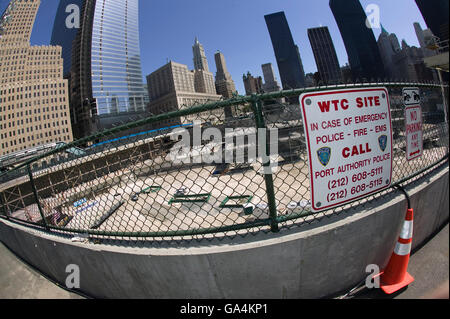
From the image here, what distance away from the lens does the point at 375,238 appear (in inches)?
74.9

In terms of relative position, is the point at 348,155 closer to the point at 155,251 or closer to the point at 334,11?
the point at 155,251

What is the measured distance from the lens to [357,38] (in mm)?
66500

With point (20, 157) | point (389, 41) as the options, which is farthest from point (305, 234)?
point (389, 41)

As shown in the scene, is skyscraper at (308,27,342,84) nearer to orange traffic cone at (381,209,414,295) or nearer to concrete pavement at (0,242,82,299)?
orange traffic cone at (381,209,414,295)

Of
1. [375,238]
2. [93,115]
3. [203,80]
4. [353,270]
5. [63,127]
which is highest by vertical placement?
[203,80]

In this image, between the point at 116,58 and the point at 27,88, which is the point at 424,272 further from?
the point at 116,58

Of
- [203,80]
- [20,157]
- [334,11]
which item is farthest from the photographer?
[203,80]

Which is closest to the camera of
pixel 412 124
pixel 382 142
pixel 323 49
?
pixel 382 142

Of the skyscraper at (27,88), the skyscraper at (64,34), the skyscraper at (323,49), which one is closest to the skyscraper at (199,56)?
the skyscraper at (64,34)

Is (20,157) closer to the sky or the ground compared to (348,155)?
closer to the sky

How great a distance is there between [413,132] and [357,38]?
8838 cm

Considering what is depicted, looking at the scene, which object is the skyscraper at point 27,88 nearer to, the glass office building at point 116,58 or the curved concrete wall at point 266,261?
the glass office building at point 116,58

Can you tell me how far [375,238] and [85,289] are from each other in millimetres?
3422

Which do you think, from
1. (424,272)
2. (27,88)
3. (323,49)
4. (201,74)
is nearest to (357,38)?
(323,49)
